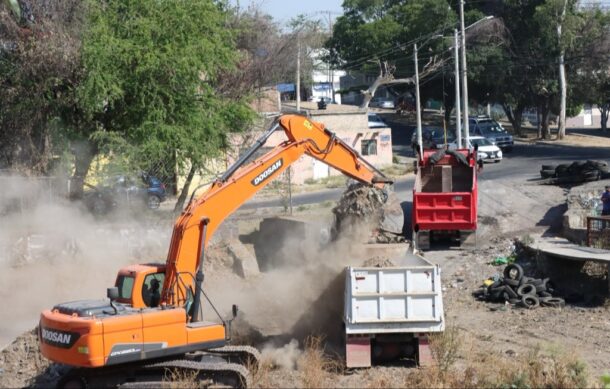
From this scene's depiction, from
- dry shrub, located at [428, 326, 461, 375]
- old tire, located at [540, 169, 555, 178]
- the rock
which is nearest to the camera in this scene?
dry shrub, located at [428, 326, 461, 375]

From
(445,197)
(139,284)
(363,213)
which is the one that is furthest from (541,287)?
(139,284)

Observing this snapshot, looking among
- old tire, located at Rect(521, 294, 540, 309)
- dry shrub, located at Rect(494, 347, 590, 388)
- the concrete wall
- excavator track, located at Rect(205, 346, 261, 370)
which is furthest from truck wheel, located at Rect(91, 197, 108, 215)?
the concrete wall

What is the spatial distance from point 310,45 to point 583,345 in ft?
176

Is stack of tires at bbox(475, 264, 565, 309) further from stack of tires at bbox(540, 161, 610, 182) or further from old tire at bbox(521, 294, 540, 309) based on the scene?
stack of tires at bbox(540, 161, 610, 182)

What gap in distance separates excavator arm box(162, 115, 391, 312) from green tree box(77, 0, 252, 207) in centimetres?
1166

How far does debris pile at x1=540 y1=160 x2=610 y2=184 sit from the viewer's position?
29000 mm

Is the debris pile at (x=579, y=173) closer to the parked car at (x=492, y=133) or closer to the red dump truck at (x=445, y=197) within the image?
the red dump truck at (x=445, y=197)

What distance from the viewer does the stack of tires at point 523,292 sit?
60.3 feet

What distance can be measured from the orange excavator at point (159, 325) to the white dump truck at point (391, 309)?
1.72 m

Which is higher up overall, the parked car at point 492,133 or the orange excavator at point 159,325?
the parked car at point 492,133

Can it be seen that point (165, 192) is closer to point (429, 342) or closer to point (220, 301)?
point (220, 301)

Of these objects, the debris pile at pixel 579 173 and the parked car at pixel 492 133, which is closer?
the debris pile at pixel 579 173

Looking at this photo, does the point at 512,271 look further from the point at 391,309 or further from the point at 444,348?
the point at 391,309

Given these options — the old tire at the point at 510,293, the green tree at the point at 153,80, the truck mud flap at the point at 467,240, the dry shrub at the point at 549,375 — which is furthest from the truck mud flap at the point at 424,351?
the green tree at the point at 153,80
